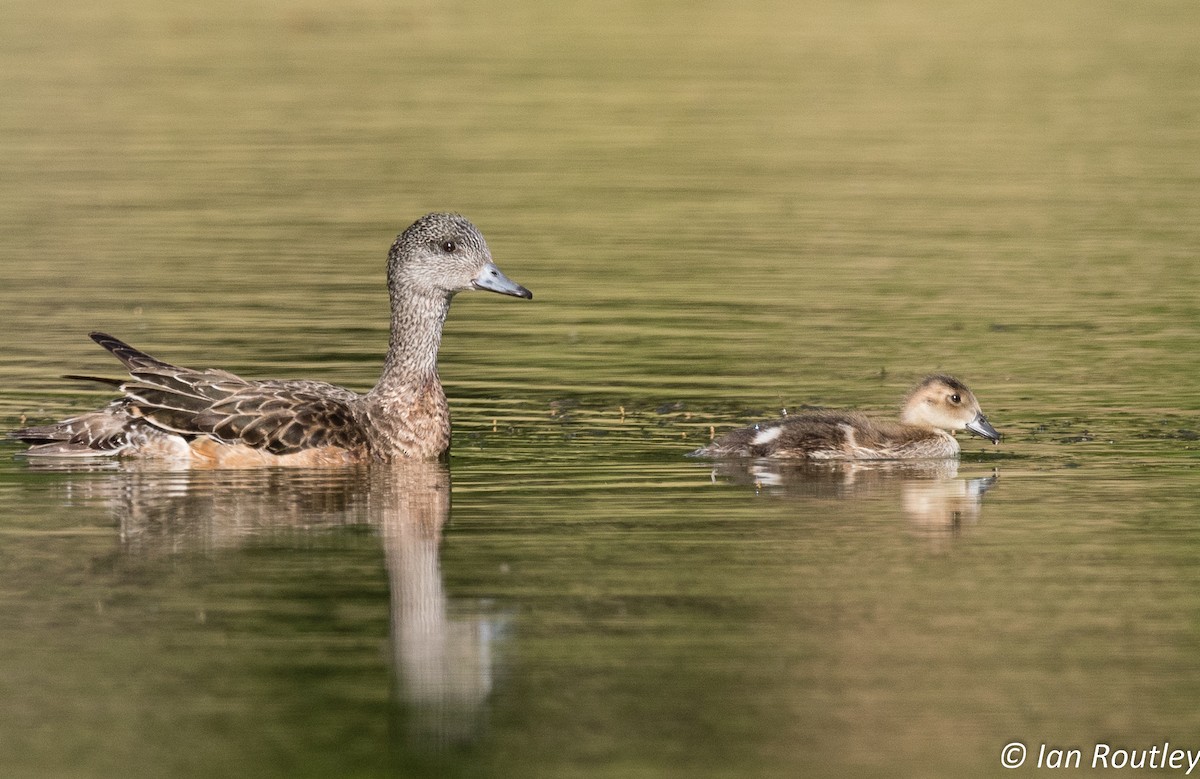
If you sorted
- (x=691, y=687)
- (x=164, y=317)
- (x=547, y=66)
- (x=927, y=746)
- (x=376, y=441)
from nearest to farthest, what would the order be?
(x=927, y=746), (x=691, y=687), (x=376, y=441), (x=164, y=317), (x=547, y=66)

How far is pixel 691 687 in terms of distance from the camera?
8367 mm

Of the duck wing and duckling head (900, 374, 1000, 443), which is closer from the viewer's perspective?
the duck wing

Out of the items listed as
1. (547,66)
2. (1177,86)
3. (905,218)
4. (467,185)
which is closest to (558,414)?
(905,218)

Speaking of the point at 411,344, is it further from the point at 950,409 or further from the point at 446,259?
the point at 950,409

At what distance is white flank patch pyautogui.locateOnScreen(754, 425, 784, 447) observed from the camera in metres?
13.1

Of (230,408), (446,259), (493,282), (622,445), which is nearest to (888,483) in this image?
(622,445)

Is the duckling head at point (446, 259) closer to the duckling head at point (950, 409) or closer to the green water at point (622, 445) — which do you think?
the green water at point (622, 445)

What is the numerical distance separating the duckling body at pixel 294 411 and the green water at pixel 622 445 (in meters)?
0.30

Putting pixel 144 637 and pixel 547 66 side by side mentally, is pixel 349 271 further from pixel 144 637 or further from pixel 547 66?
pixel 547 66

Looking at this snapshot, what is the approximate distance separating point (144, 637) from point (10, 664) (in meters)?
0.58

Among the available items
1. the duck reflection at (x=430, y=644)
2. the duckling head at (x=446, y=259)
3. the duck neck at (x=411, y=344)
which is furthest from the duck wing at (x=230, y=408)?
the duck reflection at (x=430, y=644)

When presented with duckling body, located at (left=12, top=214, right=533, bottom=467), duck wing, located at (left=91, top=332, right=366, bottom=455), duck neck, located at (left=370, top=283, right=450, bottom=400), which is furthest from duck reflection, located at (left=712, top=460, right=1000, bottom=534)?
duck wing, located at (left=91, top=332, right=366, bottom=455)

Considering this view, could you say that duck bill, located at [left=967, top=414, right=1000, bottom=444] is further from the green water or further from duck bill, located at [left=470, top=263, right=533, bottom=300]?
duck bill, located at [left=470, top=263, right=533, bottom=300]

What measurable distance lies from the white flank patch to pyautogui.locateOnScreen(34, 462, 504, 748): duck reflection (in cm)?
184
